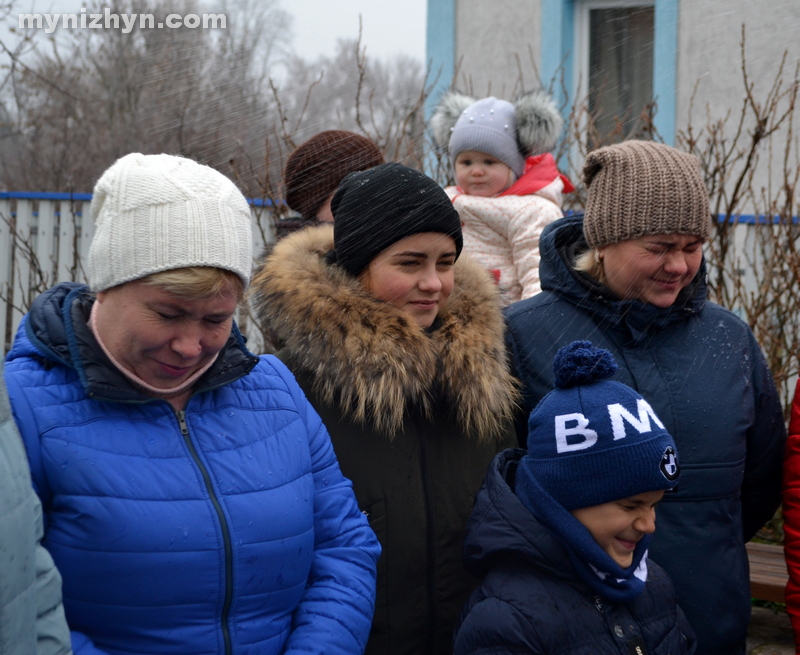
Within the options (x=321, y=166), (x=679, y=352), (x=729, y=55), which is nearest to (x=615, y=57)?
(x=729, y=55)

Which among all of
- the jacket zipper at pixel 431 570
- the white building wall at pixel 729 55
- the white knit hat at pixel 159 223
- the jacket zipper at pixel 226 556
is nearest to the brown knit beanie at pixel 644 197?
the jacket zipper at pixel 431 570

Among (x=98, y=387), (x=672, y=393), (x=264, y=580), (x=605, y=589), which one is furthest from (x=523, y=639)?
(x=98, y=387)

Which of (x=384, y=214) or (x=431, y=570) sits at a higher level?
(x=384, y=214)

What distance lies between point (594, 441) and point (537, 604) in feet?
1.33

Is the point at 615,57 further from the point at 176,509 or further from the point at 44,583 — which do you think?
the point at 44,583

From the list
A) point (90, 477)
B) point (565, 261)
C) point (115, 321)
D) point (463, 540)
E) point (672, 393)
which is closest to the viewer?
point (90, 477)

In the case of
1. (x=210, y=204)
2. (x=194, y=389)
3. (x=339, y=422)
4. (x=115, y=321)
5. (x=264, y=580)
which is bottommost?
(x=264, y=580)

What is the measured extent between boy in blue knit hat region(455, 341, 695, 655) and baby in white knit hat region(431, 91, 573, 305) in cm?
166

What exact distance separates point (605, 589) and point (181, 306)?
118 centimetres

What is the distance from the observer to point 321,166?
375cm

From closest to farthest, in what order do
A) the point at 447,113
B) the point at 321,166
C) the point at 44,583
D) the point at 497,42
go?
the point at 44,583, the point at 321,166, the point at 447,113, the point at 497,42

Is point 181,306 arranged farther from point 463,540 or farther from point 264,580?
point 463,540

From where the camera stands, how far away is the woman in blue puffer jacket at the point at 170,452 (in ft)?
5.46

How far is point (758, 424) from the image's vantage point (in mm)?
2596
